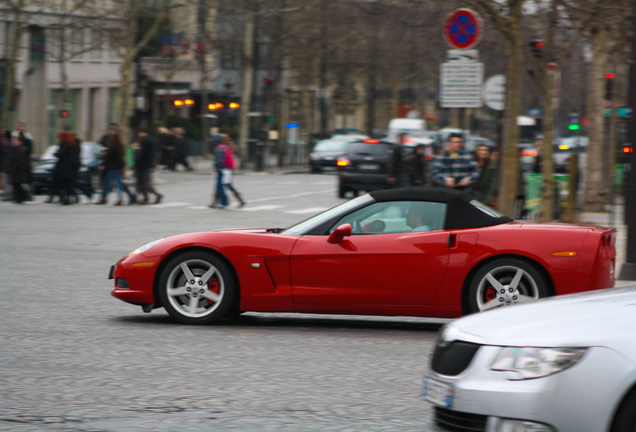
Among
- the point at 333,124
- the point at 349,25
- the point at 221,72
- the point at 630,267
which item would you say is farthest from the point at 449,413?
the point at 333,124

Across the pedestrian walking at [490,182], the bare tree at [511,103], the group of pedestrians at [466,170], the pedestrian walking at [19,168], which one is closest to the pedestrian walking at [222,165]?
the pedestrian walking at [19,168]

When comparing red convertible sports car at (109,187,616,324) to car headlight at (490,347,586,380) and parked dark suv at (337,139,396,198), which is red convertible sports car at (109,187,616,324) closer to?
car headlight at (490,347,586,380)

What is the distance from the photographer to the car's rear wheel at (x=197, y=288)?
8.89 metres

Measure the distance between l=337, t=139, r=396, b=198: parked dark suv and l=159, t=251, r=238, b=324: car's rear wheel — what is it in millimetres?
22274

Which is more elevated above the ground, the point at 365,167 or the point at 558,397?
the point at 365,167

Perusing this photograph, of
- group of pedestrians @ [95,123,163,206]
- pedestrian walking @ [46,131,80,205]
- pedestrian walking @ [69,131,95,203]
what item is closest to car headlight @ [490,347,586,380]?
group of pedestrians @ [95,123,163,206]

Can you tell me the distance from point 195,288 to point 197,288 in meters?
0.02

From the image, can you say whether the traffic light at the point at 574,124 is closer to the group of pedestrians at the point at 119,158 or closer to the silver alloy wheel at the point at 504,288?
the group of pedestrians at the point at 119,158

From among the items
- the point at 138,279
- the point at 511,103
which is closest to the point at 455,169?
the point at 511,103

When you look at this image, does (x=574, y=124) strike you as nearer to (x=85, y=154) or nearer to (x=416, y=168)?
(x=416, y=168)

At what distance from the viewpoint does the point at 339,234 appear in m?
8.59

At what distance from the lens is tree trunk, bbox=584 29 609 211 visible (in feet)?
90.2

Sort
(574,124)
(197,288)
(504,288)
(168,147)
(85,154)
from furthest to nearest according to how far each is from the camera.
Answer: (168,147)
(85,154)
(574,124)
(197,288)
(504,288)

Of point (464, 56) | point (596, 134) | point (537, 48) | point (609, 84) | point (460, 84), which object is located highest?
point (537, 48)
